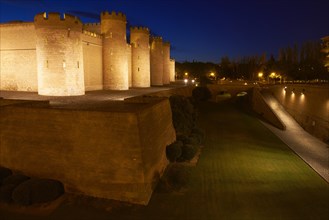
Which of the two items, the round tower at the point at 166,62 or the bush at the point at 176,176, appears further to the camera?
the round tower at the point at 166,62

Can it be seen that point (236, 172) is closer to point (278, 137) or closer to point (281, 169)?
point (281, 169)

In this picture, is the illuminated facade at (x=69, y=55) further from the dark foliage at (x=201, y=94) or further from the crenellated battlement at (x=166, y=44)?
the crenellated battlement at (x=166, y=44)

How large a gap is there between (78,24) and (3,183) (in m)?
11.1

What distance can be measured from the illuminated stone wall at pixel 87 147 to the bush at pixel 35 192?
70 centimetres

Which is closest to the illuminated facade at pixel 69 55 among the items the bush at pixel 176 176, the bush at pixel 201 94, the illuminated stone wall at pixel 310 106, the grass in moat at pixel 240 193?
the bush at pixel 201 94

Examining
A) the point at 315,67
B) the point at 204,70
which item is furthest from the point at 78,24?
the point at 204,70

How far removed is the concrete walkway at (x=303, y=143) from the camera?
14.7m

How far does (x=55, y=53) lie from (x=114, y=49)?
6062 millimetres

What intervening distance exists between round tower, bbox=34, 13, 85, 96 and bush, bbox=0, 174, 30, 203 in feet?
24.4

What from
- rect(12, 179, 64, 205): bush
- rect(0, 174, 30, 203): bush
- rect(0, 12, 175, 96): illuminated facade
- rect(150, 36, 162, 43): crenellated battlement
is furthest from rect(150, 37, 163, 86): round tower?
rect(12, 179, 64, 205): bush

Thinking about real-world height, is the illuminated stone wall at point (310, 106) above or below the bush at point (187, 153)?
above

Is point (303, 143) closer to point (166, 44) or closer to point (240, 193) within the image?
point (240, 193)

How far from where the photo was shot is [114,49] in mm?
22438

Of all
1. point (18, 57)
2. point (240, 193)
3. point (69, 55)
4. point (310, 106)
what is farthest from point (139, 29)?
point (240, 193)
